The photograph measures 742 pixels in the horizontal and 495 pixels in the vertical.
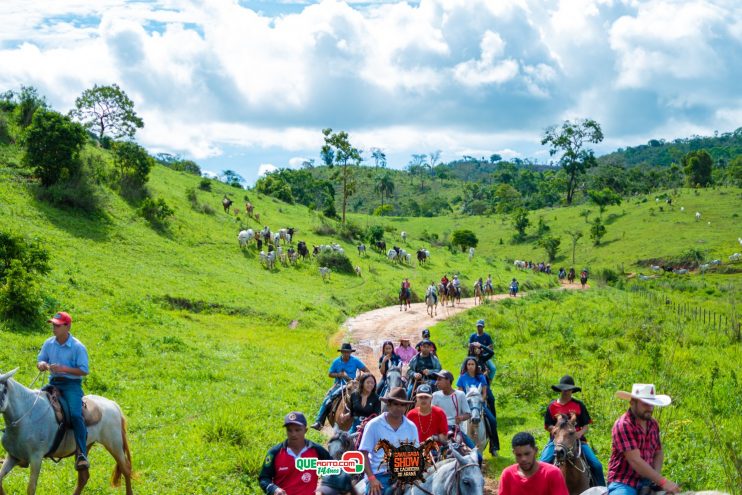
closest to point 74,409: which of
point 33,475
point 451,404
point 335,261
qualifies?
point 33,475

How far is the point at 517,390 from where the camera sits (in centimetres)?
1595

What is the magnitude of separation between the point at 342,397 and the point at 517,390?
732 cm

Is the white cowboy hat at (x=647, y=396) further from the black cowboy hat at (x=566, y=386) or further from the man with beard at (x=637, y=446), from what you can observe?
the black cowboy hat at (x=566, y=386)

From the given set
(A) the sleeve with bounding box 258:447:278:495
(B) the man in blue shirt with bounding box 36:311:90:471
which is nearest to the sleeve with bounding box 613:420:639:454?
(A) the sleeve with bounding box 258:447:278:495

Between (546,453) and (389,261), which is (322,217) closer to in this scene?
(389,261)

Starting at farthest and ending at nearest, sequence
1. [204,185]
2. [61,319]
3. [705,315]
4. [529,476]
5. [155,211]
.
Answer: [204,185]
[155,211]
[705,315]
[61,319]
[529,476]

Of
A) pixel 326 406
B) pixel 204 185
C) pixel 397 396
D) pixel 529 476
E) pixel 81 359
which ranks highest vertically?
pixel 204 185

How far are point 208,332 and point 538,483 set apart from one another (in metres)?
16.9

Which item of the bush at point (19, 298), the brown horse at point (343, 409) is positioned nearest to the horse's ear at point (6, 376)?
the brown horse at point (343, 409)

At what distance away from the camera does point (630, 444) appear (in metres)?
6.36

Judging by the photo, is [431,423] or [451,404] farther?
[451,404]

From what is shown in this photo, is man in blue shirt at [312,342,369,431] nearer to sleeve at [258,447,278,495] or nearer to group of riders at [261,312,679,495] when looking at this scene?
group of riders at [261,312,679,495]

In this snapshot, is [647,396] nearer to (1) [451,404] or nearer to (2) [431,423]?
(2) [431,423]

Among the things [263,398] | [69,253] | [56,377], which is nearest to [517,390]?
[263,398]
